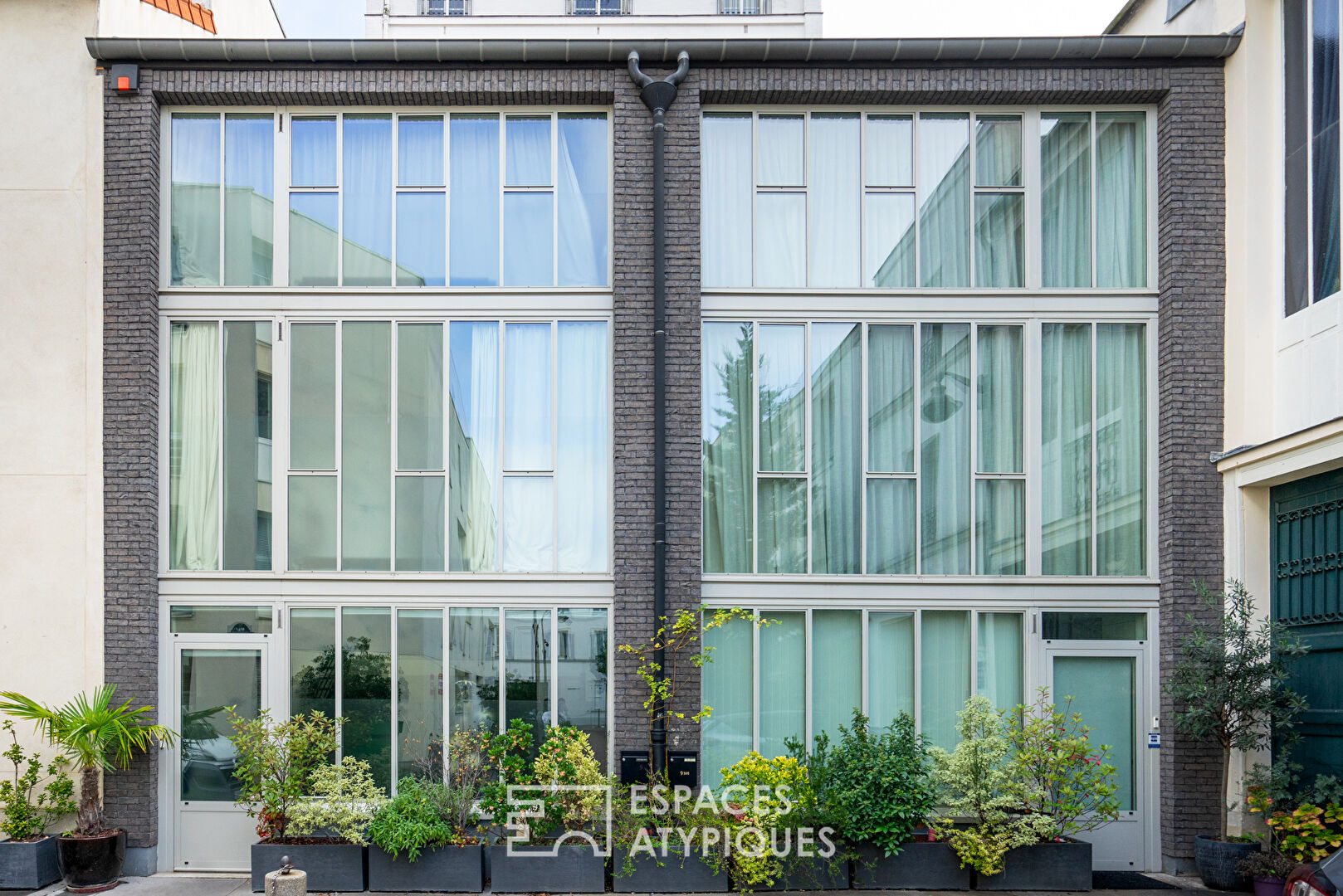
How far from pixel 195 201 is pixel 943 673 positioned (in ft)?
31.4

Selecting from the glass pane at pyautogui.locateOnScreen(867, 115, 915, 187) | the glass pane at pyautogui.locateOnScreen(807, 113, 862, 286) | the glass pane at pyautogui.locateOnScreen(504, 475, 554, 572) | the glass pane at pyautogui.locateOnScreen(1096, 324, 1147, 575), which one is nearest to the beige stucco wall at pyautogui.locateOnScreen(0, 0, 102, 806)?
the glass pane at pyautogui.locateOnScreen(504, 475, 554, 572)

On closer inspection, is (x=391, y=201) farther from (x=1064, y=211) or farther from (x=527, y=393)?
(x=1064, y=211)

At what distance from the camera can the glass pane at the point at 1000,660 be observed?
10914 mm

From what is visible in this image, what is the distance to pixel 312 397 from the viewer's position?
1116 centimetres

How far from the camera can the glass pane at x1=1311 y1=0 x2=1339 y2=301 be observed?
972 centimetres

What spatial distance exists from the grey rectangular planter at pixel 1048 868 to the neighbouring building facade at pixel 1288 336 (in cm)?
244

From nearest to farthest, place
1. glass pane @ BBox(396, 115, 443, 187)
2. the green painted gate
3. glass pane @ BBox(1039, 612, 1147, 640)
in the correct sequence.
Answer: the green painted gate, glass pane @ BBox(1039, 612, 1147, 640), glass pane @ BBox(396, 115, 443, 187)

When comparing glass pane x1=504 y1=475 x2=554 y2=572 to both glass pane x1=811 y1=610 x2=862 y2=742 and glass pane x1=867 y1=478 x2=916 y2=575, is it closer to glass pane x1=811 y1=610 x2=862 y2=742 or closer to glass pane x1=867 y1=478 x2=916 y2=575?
glass pane x1=811 y1=610 x2=862 y2=742

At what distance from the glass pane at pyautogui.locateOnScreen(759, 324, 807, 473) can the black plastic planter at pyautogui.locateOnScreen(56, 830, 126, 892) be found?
24.7ft

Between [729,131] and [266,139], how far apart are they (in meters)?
5.08

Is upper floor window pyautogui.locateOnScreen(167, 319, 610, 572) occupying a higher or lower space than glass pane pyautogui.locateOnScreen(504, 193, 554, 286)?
lower

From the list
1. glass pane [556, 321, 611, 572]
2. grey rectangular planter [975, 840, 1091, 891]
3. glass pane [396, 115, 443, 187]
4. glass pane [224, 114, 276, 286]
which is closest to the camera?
grey rectangular planter [975, 840, 1091, 891]

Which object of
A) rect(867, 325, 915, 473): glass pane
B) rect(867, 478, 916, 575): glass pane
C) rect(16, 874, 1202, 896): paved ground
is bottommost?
rect(16, 874, 1202, 896): paved ground

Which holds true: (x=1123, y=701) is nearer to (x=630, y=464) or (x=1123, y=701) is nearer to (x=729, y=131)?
(x=630, y=464)
